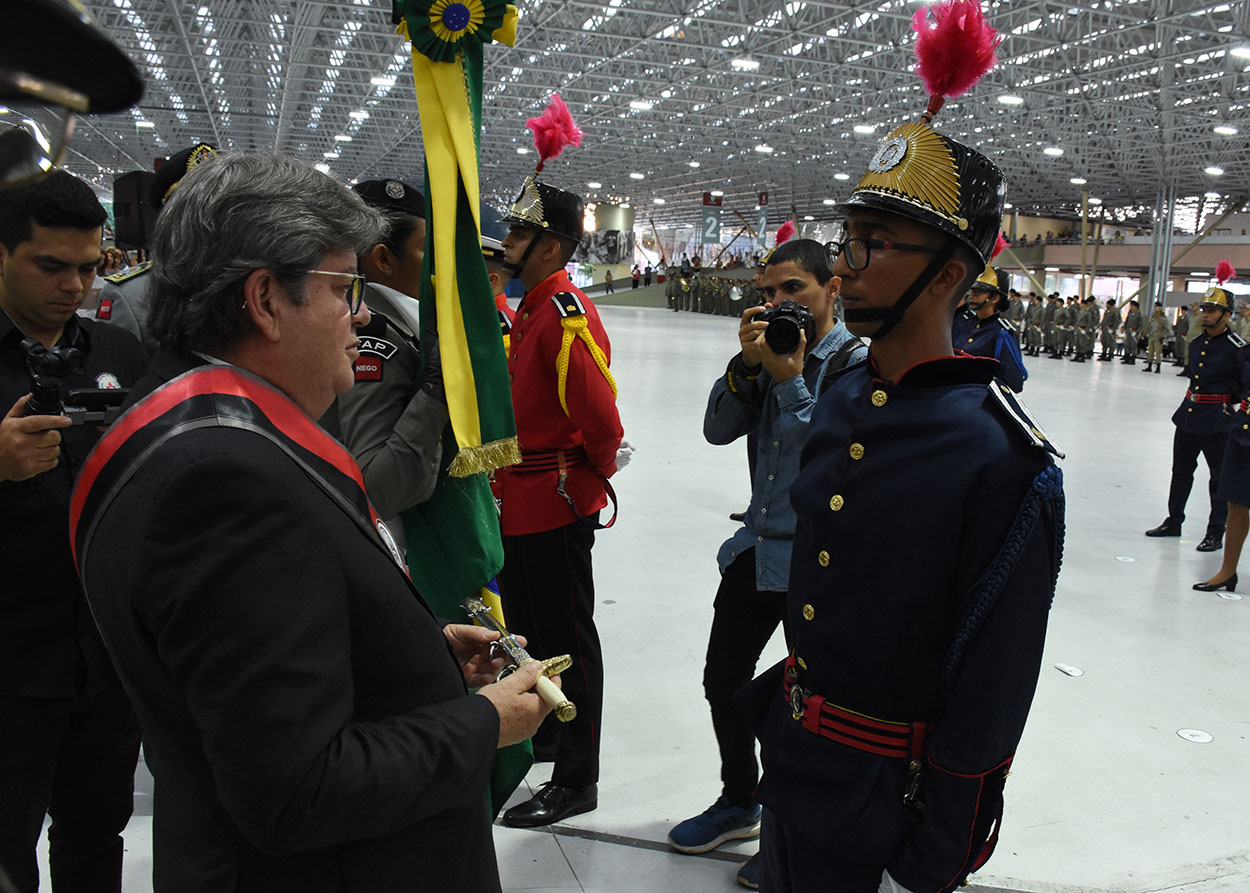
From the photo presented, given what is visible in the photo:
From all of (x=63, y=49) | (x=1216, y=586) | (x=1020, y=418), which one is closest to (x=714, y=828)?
(x=1020, y=418)

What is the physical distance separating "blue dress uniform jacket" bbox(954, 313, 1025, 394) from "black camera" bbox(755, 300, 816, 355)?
2748 millimetres

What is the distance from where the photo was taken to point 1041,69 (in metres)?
18.2

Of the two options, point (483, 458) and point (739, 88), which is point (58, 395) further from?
point (739, 88)

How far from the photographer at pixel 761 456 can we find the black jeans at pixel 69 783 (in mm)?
1251

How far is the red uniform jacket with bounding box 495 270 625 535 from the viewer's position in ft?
7.90

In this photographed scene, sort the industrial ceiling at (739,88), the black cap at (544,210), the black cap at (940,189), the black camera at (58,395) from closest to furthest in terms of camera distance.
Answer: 1. the black cap at (940,189)
2. the black camera at (58,395)
3. the black cap at (544,210)
4. the industrial ceiling at (739,88)

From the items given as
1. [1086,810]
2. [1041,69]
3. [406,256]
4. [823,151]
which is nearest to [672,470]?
[1086,810]

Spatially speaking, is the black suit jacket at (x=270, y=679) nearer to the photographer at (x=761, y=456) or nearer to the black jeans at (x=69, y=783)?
the black jeans at (x=69, y=783)

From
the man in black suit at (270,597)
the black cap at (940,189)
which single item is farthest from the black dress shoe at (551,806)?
the black cap at (940,189)

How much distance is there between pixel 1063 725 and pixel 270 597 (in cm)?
292

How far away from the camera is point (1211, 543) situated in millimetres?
5129

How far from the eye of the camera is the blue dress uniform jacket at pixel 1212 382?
533cm

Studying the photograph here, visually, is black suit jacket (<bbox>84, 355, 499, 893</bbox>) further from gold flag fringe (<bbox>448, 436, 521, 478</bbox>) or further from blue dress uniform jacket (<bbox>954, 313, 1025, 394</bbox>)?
blue dress uniform jacket (<bbox>954, 313, 1025, 394</bbox>)

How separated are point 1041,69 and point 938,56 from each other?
19614mm
